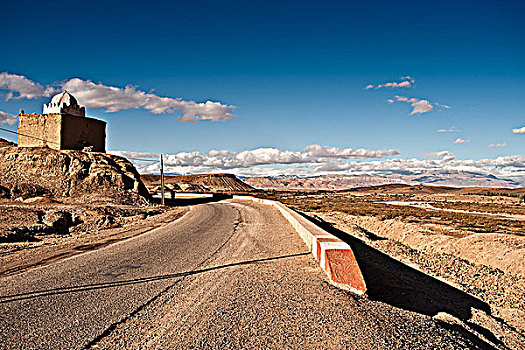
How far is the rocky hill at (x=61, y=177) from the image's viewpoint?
108 ft

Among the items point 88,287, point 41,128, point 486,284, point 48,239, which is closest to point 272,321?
point 88,287

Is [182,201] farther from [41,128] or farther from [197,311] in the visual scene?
[197,311]

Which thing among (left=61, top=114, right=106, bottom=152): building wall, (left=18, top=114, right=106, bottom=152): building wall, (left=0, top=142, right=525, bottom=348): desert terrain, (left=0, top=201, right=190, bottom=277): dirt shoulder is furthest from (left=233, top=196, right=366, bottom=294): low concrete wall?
(left=61, top=114, right=106, bottom=152): building wall

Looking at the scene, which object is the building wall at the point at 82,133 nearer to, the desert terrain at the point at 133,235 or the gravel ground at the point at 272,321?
the desert terrain at the point at 133,235

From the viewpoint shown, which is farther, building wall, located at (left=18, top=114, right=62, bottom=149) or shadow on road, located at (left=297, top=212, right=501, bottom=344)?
building wall, located at (left=18, top=114, right=62, bottom=149)

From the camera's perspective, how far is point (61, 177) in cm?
3422

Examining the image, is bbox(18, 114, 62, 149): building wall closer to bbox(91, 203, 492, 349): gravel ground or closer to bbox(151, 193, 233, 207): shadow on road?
bbox(151, 193, 233, 207): shadow on road

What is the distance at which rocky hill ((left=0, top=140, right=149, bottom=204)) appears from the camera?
32.8 metres

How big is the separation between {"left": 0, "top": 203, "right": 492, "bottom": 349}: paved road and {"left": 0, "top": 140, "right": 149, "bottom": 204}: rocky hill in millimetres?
27723

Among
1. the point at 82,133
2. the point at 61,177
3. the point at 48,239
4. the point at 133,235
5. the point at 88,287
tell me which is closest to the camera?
the point at 88,287

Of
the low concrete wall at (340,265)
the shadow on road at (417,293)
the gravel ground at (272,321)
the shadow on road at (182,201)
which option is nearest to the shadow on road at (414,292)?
the shadow on road at (417,293)

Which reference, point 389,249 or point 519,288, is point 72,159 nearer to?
point 389,249

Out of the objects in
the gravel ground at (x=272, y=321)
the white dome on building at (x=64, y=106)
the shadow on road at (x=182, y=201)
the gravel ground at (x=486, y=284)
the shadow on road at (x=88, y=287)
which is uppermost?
the white dome on building at (x=64, y=106)

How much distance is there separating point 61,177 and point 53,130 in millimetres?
7177
